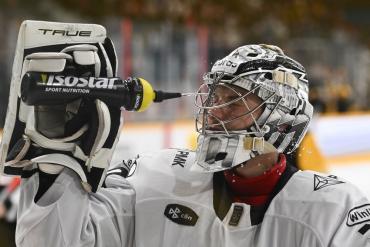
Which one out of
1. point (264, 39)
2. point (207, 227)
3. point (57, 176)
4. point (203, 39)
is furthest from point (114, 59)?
point (264, 39)

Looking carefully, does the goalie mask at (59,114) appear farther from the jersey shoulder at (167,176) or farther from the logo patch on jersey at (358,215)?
the logo patch on jersey at (358,215)

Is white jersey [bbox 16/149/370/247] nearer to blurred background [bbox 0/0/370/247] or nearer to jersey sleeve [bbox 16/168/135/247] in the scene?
jersey sleeve [bbox 16/168/135/247]

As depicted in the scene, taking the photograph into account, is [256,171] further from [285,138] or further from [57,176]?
[57,176]

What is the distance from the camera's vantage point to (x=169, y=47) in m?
5.07

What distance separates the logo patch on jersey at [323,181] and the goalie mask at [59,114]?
0.46 meters

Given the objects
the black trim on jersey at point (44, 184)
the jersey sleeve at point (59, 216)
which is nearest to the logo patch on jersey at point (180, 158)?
the jersey sleeve at point (59, 216)

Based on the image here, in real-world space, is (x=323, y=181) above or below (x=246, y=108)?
below

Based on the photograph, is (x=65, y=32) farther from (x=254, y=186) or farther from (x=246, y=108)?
(x=254, y=186)

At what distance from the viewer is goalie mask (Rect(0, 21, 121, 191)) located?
1321 millimetres

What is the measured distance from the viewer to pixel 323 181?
1.57 metres

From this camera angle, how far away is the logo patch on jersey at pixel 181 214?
5.04ft

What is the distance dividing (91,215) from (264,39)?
6.56 m

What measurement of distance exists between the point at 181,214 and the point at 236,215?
12cm

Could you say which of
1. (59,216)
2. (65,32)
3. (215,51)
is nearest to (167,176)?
(59,216)
